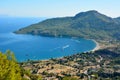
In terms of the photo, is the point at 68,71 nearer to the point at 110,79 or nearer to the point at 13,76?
the point at 110,79

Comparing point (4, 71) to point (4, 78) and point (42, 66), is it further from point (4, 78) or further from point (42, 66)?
point (42, 66)

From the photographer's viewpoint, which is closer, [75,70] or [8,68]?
[8,68]

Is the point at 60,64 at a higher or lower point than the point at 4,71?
lower

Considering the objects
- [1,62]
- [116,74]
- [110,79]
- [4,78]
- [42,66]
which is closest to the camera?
[4,78]

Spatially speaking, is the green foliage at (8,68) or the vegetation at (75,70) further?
the vegetation at (75,70)

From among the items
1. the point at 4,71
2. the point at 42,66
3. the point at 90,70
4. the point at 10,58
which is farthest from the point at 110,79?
the point at 4,71

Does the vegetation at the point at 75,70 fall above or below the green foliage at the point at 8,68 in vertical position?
below

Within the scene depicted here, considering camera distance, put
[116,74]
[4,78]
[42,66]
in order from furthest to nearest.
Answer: [42,66]
[116,74]
[4,78]

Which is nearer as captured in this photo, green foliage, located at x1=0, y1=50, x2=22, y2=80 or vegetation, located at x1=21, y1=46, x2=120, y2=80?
green foliage, located at x1=0, y1=50, x2=22, y2=80

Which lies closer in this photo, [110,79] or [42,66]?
[110,79]

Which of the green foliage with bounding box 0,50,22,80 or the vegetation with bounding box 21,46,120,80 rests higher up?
the green foliage with bounding box 0,50,22,80

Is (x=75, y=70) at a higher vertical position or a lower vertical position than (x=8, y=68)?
lower
